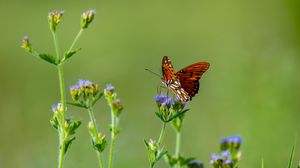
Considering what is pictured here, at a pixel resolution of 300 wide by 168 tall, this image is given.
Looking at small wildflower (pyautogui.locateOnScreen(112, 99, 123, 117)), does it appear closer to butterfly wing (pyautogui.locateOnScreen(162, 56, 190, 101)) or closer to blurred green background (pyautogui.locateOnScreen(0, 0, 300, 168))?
butterfly wing (pyautogui.locateOnScreen(162, 56, 190, 101))

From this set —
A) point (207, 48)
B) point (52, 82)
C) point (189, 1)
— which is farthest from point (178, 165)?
point (189, 1)

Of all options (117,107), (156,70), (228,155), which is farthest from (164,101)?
(156,70)

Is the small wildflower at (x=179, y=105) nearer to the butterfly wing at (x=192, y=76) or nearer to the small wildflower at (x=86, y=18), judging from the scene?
the butterfly wing at (x=192, y=76)

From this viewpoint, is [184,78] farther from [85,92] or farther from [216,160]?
[216,160]

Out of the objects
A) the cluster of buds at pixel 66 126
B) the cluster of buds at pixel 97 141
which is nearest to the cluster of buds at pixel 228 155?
the cluster of buds at pixel 97 141

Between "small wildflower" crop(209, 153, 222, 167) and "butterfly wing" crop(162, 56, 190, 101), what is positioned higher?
"butterfly wing" crop(162, 56, 190, 101)

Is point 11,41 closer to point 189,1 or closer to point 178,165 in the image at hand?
point 189,1

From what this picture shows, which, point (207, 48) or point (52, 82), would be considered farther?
point (207, 48)

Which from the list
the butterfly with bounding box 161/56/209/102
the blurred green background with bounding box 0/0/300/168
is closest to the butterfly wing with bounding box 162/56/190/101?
the butterfly with bounding box 161/56/209/102
